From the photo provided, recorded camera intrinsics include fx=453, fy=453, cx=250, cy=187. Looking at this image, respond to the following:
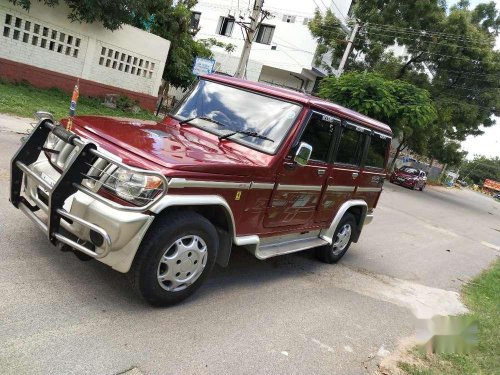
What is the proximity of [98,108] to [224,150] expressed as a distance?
1228cm

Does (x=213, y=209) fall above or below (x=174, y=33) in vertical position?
below

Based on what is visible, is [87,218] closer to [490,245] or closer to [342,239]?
[342,239]

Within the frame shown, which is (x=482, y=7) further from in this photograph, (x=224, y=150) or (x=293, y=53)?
(x=224, y=150)

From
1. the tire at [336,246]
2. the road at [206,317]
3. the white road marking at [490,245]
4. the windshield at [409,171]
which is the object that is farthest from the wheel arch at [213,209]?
the windshield at [409,171]

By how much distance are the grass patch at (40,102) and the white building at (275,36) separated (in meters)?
17.5

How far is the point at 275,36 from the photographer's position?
32375 millimetres

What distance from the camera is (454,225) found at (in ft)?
53.6

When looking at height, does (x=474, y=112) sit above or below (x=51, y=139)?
above

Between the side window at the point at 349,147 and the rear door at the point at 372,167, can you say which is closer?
the side window at the point at 349,147

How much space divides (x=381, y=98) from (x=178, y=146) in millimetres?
15584

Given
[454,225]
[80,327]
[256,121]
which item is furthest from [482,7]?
[80,327]

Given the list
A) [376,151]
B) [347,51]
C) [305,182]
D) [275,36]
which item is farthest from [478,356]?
[275,36]

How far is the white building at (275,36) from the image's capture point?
30.8 meters

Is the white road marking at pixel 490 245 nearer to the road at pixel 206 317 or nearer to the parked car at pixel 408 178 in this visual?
the road at pixel 206 317
